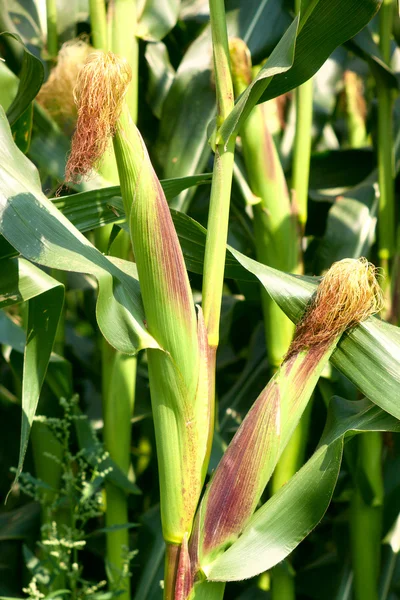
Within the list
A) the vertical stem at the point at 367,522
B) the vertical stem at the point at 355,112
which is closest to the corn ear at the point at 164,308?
the vertical stem at the point at 367,522

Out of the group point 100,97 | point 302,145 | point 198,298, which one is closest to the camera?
point 100,97

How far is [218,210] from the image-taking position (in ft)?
2.78

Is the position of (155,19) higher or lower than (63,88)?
higher

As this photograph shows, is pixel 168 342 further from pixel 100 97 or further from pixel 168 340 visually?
pixel 100 97

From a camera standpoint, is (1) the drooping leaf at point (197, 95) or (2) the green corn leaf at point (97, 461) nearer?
(2) the green corn leaf at point (97, 461)

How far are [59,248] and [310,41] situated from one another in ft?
1.33

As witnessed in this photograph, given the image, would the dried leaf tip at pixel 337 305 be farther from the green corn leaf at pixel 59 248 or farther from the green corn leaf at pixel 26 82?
the green corn leaf at pixel 26 82

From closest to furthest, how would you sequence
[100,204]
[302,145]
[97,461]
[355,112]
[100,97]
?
[100,97] → [100,204] → [97,461] → [302,145] → [355,112]

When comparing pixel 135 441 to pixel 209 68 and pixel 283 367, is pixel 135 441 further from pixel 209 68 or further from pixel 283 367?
pixel 283 367

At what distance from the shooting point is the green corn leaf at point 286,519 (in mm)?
777

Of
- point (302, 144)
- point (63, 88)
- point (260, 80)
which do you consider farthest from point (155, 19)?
point (260, 80)

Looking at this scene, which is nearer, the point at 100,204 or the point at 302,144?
the point at 100,204

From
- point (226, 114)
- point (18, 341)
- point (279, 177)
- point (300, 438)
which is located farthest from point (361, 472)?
point (226, 114)

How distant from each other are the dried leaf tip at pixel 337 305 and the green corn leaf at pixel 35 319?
0.28 metres
